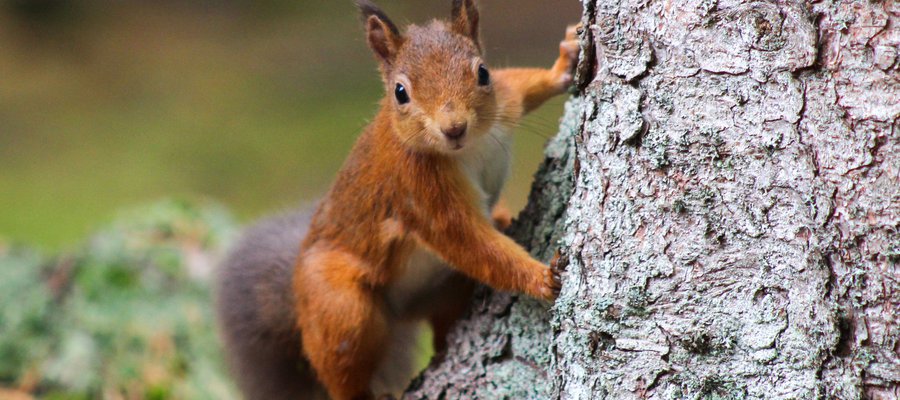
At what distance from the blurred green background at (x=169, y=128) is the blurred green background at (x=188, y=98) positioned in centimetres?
1

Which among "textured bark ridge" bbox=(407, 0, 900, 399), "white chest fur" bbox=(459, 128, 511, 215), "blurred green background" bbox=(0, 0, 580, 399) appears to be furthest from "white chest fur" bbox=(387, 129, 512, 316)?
"blurred green background" bbox=(0, 0, 580, 399)

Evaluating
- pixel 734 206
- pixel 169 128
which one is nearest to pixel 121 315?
pixel 734 206

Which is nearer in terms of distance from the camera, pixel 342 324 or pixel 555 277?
pixel 555 277

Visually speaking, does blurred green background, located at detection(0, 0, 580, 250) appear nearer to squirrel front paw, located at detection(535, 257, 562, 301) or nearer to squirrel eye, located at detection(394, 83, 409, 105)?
squirrel eye, located at detection(394, 83, 409, 105)

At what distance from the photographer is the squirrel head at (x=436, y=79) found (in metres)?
1.77

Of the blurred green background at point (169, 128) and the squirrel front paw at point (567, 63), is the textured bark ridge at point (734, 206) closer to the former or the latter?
the squirrel front paw at point (567, 63)

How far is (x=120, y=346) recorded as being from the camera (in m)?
2.79

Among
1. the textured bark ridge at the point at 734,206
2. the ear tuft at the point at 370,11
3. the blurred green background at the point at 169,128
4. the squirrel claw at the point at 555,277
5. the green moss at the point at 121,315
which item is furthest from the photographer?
the blurred green background at the point at 169,128

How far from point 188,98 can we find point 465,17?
4.74m

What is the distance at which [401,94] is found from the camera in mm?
1879

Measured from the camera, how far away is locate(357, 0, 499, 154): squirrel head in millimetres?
1771

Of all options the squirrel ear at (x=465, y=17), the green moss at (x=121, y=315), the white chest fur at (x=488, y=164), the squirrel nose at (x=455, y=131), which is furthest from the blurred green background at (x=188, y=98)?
the squirrel nose at (x=455, y=131)

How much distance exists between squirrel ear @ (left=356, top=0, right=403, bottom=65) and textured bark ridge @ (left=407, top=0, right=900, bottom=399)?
532 millimetres

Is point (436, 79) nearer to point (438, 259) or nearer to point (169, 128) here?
point (438, 259)
